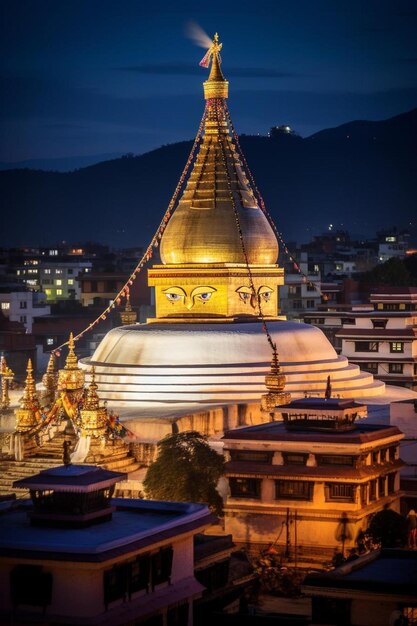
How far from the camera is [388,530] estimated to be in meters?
39.6

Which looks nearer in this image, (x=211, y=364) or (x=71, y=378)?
(x=71, y=378)

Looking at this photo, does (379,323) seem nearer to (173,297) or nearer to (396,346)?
(396,346)

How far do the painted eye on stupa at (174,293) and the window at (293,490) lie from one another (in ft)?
55.1

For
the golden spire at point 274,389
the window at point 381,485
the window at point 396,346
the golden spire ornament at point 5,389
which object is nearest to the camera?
the window at point 381,485

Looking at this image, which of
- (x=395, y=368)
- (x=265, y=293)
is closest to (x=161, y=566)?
(x=265, y=293)

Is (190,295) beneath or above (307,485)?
above

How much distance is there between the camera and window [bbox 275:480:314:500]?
41.6 metres

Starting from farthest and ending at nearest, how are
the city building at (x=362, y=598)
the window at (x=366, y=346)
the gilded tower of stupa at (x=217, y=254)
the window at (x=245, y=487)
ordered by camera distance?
the window at (x=366, y=346) < the gilded tower of stupa at (x=217, y=254) < the window at (x=245, y=487) < the city building at (x=362, y=598)

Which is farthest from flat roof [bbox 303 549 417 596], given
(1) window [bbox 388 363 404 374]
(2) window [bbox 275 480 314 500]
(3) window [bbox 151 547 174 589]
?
(1) window [bbox 388 363 404 374]

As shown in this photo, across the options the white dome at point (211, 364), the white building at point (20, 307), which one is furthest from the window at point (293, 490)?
the white building at point (20, 307)

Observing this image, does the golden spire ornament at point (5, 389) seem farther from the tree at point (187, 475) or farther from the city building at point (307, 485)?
the city building at point (307, 485)

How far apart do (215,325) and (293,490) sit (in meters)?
14.6

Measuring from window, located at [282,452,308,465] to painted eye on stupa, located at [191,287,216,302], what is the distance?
15.9 metres

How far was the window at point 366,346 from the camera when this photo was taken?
67.2m
